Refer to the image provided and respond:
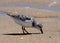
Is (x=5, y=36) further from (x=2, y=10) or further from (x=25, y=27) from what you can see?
(x=2, y=10)

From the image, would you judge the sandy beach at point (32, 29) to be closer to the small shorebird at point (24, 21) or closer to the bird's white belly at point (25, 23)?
the small shorebird at point (24, 21)

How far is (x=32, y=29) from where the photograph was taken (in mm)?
8102

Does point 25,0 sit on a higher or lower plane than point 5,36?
higher

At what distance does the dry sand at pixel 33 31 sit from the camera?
653 centimetres

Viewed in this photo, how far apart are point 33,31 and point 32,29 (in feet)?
0.73

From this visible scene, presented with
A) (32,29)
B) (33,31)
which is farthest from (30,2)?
(33,31)

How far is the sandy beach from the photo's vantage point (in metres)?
6.63

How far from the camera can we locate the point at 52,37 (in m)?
6.90

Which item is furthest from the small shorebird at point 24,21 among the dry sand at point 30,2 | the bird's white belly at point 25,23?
the dry sand at point 30,2

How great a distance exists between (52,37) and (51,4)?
5419mm

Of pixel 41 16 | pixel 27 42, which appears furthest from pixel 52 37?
pixel 41 16

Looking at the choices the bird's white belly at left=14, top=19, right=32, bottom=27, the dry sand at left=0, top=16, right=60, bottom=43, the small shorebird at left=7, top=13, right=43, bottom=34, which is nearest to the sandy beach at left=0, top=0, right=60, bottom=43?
the dry sand at left=0, top=16, right=60, bottom=43

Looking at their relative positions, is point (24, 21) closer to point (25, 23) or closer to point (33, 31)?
point (25, 23)

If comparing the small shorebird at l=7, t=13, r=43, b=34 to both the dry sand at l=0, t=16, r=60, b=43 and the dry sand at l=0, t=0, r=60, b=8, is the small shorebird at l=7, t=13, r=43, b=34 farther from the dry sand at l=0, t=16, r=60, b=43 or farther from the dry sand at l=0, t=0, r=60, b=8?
the dry sand at l=0, t=0, r=60, b=8
